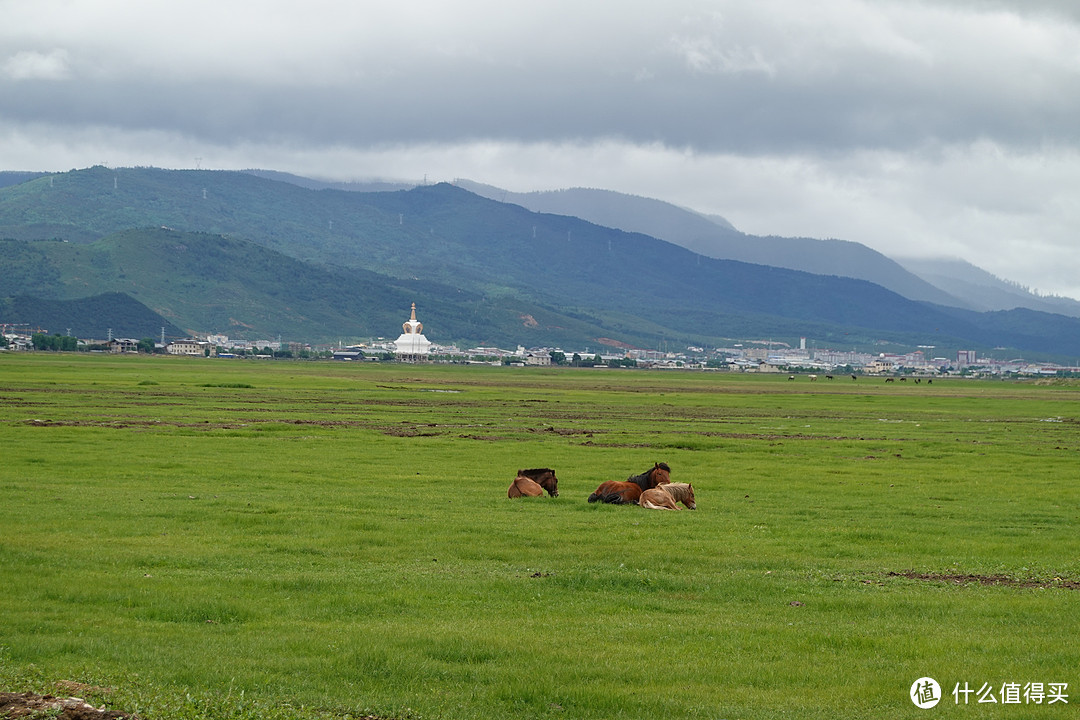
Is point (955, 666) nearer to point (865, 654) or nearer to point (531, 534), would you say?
point (865, 654)

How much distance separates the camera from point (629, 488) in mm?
23781

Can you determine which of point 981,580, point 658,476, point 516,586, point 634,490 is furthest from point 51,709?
point 658,476

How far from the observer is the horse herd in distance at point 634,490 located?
23.2 meters

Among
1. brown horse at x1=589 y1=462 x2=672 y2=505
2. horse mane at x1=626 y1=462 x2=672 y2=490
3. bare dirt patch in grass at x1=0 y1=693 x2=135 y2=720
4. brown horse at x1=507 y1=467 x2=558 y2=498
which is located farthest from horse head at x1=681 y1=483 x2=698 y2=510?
bare dirt patch in grass at x1=0 y1=693 x2=135 y2=720

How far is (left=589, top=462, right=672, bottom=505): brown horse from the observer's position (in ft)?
77.7

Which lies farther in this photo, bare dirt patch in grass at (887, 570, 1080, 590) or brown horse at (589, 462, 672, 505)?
brown horse at (589, 462, 672, 505)

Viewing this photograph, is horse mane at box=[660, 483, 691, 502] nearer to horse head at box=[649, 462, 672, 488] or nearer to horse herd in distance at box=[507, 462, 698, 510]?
horse herd in distance at box=[507, 462, 698, 510]

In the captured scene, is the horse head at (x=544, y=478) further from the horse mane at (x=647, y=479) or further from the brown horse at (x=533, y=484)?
the horse mane at (x=647, y=479)

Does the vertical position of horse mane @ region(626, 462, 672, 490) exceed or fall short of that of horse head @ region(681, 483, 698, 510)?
it exceeds it

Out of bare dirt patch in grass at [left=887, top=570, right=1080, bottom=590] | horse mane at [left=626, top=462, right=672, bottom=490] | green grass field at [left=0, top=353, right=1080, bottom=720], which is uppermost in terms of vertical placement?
horse mane at [left=626, top=462, right=672, bottom=490]

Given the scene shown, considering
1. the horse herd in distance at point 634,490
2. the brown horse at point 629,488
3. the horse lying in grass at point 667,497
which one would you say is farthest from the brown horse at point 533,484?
the horse lying in grass at point 667,497

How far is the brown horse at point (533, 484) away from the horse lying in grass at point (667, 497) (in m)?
2.01

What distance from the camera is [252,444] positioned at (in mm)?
36781

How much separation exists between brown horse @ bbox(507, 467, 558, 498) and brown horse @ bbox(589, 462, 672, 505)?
91 centimetres
